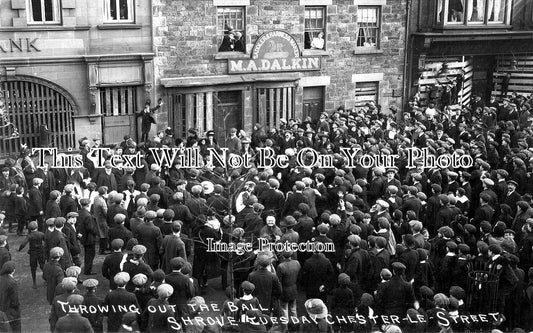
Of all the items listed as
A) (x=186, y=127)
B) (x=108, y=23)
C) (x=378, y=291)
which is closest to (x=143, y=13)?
(x=108, y=23)

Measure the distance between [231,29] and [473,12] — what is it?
36.8ft

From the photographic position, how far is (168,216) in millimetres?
11648

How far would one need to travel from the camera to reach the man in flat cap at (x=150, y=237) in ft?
37.5

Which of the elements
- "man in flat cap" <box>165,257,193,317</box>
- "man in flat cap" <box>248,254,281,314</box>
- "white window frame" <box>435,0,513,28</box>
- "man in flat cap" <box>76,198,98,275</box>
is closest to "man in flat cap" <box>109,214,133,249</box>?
"man in flat cap" <box>76,198,98,275</box>

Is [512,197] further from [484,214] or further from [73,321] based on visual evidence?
[73,321]

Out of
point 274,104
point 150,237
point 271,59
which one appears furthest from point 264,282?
point 271,59

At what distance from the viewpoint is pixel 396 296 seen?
9227mm

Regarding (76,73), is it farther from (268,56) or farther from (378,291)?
(378,291)

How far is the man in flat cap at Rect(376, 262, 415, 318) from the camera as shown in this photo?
9227mm

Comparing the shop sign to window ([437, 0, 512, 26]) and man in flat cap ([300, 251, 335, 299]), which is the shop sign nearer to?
man in flat cap ([300, 251, 335, 299])

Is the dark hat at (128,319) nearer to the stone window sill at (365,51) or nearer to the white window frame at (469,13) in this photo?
the stone window sill at (365,51)

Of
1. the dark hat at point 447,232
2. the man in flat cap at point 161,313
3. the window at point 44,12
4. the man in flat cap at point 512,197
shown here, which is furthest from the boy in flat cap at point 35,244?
the window at point 44,12

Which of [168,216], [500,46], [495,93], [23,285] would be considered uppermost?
[500,46]

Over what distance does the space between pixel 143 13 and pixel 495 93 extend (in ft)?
57.1
